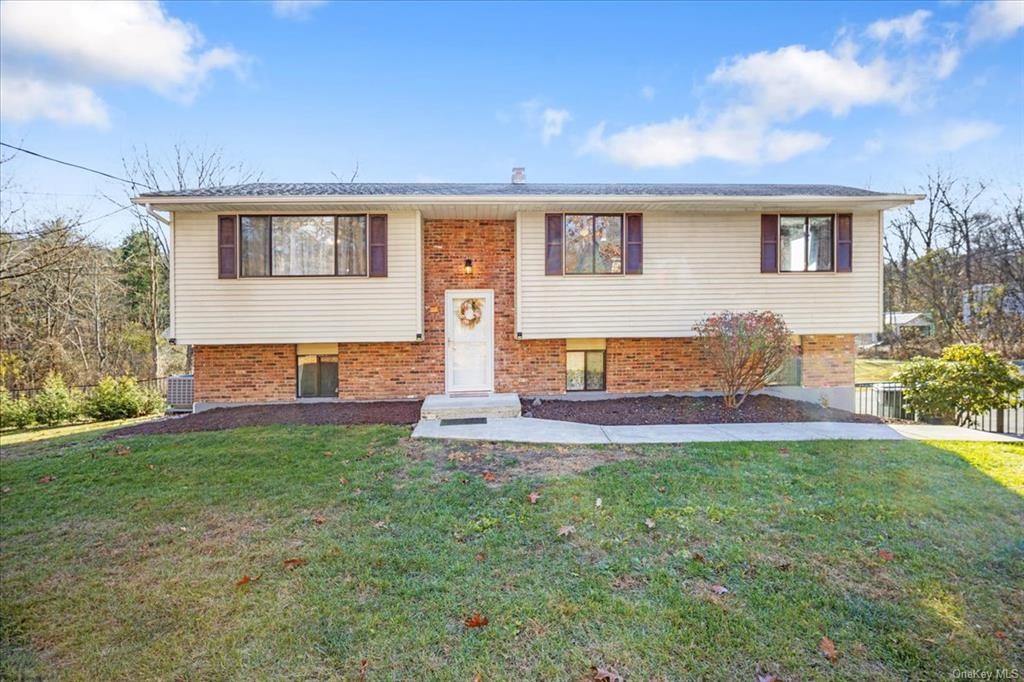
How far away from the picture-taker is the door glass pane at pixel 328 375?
381 inches

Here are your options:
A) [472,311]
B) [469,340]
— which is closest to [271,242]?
[472,311]

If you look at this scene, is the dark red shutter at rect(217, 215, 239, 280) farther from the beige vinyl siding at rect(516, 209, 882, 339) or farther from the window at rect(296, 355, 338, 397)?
the beige vinyl siding at rect(516, 209, 882, 339)

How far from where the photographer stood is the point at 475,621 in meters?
2.62

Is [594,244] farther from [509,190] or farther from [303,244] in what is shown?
[303,244]

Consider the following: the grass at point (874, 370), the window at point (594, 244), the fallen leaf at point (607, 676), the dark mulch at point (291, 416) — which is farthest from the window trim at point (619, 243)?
the grass at point (874, 370)

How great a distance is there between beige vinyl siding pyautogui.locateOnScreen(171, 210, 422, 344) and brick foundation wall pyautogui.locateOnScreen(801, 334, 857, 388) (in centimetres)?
843

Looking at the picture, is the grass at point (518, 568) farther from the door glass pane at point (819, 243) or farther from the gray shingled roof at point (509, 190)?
the gray shingled roof at point (509, 190)

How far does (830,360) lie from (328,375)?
10.9 metres

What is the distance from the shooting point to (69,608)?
2838 millimetres

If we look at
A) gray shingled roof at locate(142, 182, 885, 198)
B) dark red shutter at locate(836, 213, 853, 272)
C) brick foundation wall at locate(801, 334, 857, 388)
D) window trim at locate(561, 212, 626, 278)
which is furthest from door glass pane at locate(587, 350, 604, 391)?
dark red shutter at locate(836, 213, 853, 272)

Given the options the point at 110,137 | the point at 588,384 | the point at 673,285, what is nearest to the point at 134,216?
the point at 110,137

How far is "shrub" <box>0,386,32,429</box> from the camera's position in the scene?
35.1 ft

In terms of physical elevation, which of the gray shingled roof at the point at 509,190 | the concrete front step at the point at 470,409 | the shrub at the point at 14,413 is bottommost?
the shrub at the point at 14,413

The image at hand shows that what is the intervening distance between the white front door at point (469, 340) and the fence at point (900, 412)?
310 inches
